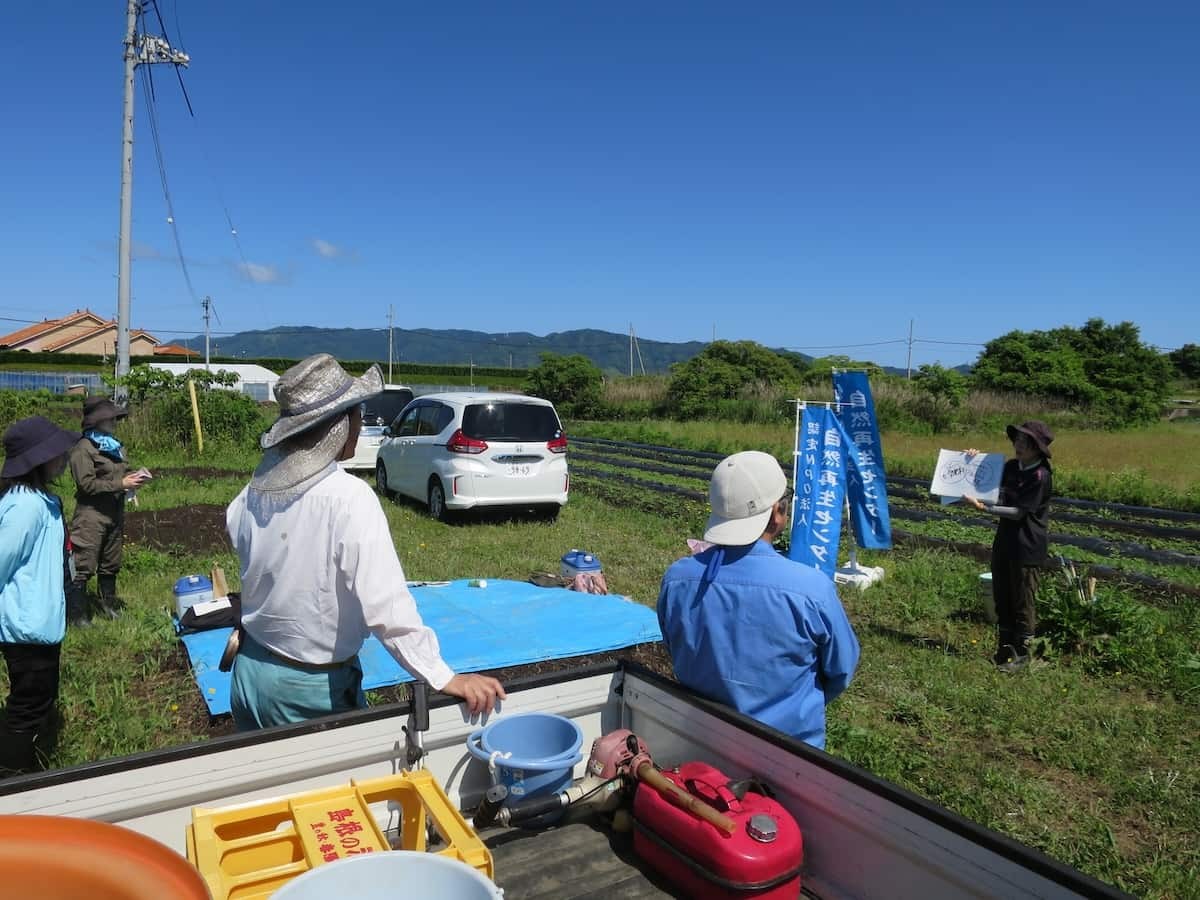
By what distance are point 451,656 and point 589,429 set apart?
24766 mm

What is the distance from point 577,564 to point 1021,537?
12.0 feet

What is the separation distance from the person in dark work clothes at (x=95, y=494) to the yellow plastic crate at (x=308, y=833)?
4629mm

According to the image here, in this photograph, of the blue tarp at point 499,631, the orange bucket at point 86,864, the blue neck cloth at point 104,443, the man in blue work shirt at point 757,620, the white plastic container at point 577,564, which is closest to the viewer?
the orange bucket at point 86,864

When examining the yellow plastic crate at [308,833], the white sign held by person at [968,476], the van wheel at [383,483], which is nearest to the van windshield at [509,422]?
the van wheel at [383,483]

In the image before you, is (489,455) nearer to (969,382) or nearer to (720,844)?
(720,844)

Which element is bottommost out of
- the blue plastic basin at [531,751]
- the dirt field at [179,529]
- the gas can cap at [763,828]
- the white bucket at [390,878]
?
the dirt field at [179,529]

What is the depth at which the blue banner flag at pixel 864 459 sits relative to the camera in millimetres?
6992

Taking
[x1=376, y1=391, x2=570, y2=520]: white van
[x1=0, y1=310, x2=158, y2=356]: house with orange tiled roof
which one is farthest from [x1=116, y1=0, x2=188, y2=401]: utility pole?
[x1=0, y1=310, x2=158, y2=356]: house with orange tiled roof

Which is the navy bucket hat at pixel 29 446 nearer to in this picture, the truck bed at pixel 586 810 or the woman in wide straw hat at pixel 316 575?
the woman in wide straw hat at pixel 316 575

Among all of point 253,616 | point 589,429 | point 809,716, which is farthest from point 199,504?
point 589,429

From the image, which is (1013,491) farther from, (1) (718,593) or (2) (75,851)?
(2) (75,851)

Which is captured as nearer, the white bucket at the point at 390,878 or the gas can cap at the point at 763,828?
the white bucket at the point at 390,878

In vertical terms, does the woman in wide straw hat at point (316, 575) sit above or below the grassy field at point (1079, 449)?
above

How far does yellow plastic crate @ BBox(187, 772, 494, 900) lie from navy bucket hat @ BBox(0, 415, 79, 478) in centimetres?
219
